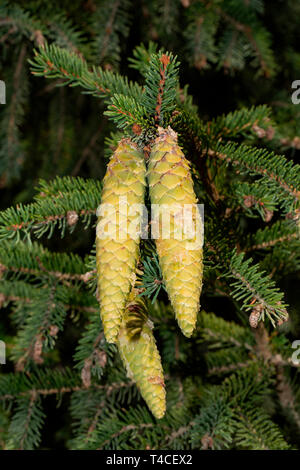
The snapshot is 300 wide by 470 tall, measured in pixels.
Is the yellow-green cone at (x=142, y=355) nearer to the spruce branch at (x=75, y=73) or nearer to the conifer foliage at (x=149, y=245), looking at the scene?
the conifer foliage at (x=149, y=245)

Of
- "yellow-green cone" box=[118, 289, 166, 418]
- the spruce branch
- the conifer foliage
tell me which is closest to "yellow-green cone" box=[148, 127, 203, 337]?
the conifer foliage

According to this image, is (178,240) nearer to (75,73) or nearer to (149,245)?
(149,245)

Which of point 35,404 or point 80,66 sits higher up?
point 80,66

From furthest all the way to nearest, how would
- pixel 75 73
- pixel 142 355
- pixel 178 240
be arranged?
1. pixel 75 73
2. pixel 142 355
3. pixel 178 240

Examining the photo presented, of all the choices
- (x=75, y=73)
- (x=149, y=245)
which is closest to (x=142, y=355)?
(x=149, y=245)
